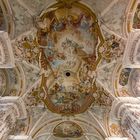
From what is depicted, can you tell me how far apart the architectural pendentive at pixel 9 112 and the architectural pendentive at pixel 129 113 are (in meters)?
5.14

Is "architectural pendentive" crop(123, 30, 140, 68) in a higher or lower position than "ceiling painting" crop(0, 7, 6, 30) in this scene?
lower

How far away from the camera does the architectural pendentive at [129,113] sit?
13.1 m

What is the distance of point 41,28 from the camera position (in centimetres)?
1578

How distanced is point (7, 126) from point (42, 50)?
16.7 ft

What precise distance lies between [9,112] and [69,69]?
5.14 meters

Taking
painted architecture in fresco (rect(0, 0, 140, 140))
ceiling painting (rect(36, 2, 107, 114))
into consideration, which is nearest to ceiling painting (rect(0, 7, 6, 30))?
painted architecture in fresco (rect(0, 0, 140, 140))

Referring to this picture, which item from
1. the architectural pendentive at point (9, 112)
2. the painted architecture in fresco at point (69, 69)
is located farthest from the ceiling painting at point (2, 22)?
the architectural pendentive at point (9, 112)

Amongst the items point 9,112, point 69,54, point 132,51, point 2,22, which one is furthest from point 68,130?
point 2,22

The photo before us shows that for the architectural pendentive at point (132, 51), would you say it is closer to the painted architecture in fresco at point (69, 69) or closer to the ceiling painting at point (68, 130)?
the painted architecture in fresco at point (69, 69)

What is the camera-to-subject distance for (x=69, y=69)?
1758 cm

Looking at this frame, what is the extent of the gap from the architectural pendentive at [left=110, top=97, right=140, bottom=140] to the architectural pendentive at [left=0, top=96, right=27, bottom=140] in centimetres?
514

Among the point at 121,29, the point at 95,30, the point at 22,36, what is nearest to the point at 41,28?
the point at 22,36

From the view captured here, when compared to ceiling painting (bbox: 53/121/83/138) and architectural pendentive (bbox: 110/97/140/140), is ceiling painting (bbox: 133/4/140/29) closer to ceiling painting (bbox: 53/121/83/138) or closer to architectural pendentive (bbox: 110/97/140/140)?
architectural pendentive (bbox: 110/97/140/140)

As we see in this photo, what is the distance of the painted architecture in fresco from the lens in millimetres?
14500
